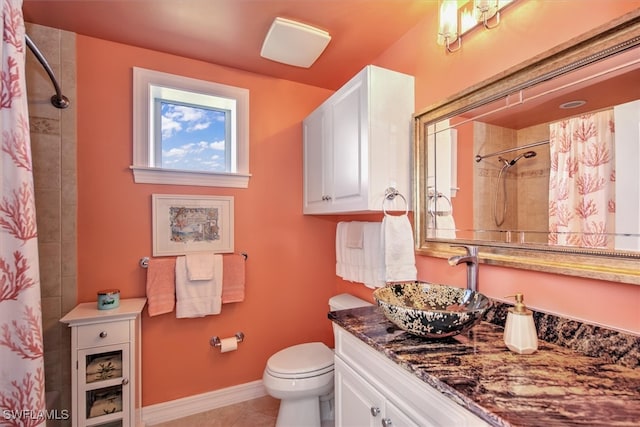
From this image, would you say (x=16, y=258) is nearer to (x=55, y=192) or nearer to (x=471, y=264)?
(x=55, y=192)

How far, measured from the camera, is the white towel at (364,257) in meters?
1.70

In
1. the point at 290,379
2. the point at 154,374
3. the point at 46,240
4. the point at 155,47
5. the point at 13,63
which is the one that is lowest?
the point at 154,374

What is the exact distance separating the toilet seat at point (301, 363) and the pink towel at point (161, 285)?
29.2 inches

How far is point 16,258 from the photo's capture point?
3.05 feet

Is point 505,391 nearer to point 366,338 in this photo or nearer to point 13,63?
point 366,338

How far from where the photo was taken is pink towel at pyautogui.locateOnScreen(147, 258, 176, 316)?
1748 millimetres

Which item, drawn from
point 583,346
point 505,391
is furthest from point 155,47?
point 583,346

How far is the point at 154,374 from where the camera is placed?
1.83 meters

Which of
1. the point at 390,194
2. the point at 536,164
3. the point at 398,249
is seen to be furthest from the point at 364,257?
the point at 536,164

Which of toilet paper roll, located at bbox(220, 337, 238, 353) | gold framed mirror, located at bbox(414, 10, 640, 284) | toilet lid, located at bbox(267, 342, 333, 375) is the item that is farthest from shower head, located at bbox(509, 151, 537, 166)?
toilet paper roll, located at bbox(220, 337, 238, 353)

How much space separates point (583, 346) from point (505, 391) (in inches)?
16.7

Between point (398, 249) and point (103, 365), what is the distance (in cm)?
171

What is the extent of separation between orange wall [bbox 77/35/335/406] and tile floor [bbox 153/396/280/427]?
0.15 m

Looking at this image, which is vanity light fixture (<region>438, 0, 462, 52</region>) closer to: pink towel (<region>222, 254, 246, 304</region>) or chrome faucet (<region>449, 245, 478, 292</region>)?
chrome faucet (<region>449, 245, 478, 292</region>)
